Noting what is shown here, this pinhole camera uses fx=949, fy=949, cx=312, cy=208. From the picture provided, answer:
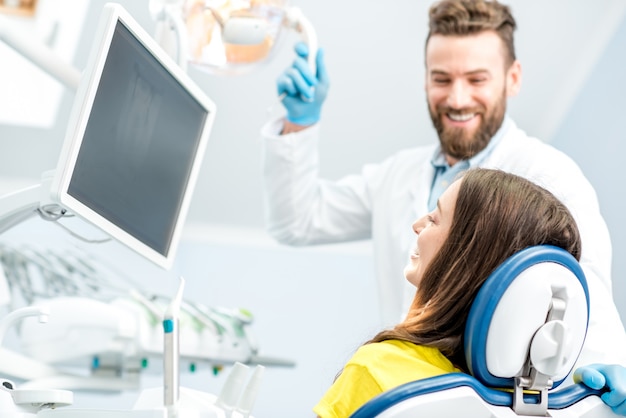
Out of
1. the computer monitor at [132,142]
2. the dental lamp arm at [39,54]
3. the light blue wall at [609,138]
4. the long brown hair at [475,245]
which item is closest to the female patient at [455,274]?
the long brown hair at [475,245]

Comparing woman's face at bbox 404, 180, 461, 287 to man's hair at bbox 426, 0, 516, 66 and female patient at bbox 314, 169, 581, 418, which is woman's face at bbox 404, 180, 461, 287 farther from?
man's hair at bbox 426, 0, 516, 66

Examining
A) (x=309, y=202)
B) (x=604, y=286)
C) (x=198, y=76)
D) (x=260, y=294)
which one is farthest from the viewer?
(x=260, y=294)

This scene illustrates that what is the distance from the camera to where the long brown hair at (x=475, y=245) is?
1.33 m

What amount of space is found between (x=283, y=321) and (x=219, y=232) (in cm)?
49

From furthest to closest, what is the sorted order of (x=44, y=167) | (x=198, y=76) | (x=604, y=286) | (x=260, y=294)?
(x=260, y=294) → (x=44, y=167) → (x=198, y=76) → (x=604, y=286)

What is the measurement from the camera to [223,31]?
6.66 ft

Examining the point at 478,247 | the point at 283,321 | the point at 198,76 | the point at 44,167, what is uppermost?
the point at 478,247

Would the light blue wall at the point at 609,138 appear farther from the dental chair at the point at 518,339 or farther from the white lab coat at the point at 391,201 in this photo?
the dental chair at the point at 518,339

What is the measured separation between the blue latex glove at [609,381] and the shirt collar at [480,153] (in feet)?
3.44

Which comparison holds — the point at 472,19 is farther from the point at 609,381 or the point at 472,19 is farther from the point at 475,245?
the point at 609,381

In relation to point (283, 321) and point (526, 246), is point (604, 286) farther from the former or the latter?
point (283, 321)

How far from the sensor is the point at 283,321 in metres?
4.19

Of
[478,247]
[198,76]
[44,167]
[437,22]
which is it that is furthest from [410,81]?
[478,247]

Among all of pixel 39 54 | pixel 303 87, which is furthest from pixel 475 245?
pixel 303 87
